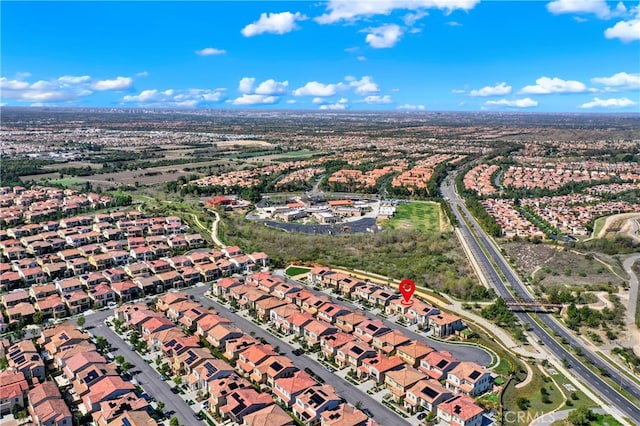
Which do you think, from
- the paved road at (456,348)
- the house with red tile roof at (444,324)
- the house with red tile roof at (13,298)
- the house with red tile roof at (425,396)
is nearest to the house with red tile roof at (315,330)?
the paved road at (456,348)

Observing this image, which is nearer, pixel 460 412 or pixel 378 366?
pixel 460 412

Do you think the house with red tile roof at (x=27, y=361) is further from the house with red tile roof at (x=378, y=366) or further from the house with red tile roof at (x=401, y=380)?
the house with red tile roof at (x=401, y=380)

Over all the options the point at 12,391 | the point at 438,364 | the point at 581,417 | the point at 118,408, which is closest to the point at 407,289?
the point at 438,364

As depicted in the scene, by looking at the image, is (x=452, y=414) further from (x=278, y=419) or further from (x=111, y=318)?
(x=111, y=318)

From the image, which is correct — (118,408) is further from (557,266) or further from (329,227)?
(329,227)

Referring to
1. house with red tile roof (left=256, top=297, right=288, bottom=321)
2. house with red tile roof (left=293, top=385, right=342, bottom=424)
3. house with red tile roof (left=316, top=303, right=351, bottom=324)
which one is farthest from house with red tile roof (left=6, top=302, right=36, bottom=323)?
house with red tile roof (left=293, top=385, right=342, bottom=424)
